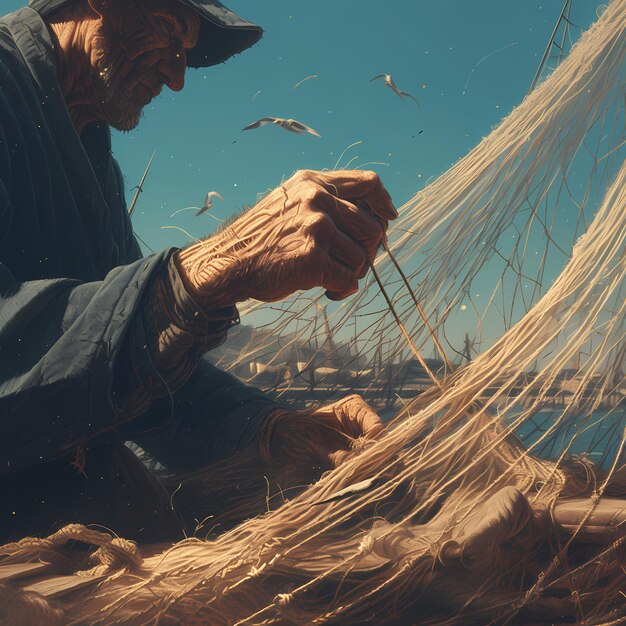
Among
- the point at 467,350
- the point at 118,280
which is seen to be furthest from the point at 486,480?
the point at 118,280

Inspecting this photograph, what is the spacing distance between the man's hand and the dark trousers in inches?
13.0

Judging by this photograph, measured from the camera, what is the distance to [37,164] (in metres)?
0.99

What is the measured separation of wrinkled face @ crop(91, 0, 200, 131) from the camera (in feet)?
3.51

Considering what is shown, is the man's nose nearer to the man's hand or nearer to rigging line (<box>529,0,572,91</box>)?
the man's hand

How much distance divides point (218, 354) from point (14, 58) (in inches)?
25.0

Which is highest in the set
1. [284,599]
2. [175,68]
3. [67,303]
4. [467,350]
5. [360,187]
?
[175,68]

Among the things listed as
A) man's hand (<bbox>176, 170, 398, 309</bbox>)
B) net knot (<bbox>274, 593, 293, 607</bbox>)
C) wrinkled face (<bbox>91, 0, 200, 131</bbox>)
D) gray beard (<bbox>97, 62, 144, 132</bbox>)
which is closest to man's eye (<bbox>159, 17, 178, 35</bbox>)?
wrinkled face (<bbox>91, 0, 200, 131</bbox>)

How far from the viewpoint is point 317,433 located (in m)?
1.01

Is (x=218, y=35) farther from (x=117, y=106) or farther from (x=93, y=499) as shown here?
(x=93, y=499)

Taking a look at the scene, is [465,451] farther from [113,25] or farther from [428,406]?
[113,25]

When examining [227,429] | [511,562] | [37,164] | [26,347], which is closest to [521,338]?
[511,562]

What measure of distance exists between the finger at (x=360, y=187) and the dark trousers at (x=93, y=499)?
480 mm

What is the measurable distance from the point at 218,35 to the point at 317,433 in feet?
2.22

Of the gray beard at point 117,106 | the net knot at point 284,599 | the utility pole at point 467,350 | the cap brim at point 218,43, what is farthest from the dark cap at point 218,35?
the net knot at point 284,599
